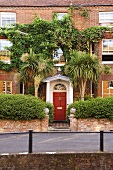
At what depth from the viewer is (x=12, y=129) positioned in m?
17.2

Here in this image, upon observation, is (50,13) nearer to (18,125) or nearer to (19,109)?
(19,109)

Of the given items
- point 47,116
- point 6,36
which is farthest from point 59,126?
point 6,36

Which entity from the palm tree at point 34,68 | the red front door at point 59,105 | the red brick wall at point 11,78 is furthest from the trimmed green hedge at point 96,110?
the red brick wall at point 11,78

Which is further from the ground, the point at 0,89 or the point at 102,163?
the point at 0,89

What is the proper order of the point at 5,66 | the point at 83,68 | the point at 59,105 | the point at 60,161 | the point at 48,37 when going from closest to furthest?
the point at 60,161 → the point at 83,68 → the point at 5,66 → the point at 59,105 → the point at 48,37

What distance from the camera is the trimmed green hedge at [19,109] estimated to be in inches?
672

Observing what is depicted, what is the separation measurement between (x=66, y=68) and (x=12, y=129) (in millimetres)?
6333

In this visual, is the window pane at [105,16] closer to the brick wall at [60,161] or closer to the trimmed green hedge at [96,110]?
the trimmed green hedge at [96,110]

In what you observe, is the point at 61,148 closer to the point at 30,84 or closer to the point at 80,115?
the point at 80,115

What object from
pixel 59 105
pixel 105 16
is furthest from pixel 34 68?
pixel 105 16

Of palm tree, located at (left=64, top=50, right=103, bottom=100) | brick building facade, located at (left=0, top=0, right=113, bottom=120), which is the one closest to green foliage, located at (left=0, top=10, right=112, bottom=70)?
brick building facade, located at (left=0, top=0, right=113, bottom=120)

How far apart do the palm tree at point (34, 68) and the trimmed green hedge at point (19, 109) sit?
3398 millimetres

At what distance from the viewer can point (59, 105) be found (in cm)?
2272

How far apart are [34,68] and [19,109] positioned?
4.07 metres
